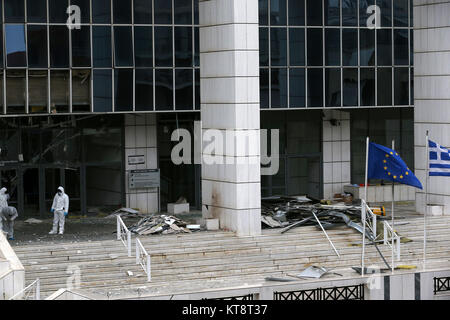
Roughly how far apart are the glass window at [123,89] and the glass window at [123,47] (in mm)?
301

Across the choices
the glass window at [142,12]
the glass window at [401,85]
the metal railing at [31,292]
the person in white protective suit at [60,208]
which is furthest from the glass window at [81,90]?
the glass window at [401,85]

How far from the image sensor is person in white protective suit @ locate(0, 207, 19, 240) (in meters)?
32.3

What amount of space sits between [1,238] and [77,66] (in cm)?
1007

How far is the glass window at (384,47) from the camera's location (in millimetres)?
43625

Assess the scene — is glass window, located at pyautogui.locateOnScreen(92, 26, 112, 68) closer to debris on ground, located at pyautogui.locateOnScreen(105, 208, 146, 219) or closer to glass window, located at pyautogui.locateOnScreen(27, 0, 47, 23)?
glass window, located at pyautogui.locateOnScreen(27, 0, 47, 23)

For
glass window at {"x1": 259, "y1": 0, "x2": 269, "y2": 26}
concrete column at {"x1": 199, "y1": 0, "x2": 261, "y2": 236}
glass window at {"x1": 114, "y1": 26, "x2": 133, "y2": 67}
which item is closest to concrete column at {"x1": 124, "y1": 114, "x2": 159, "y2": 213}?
glass window at {"x1": 114, "y1": 26, "x2": 133, "y2": 67}

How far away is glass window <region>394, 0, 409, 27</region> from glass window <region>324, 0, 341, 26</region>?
281cm

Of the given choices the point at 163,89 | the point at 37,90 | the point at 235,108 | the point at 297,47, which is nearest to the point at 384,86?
the point at 297,47

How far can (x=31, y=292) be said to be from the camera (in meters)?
27.1

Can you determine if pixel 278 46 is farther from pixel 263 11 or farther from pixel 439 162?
pixel 439 162

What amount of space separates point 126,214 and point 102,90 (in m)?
4.80

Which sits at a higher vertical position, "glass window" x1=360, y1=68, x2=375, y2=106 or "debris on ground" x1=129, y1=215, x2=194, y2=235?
"glass window" x1=360, y1=68, x2=375, y2=106
